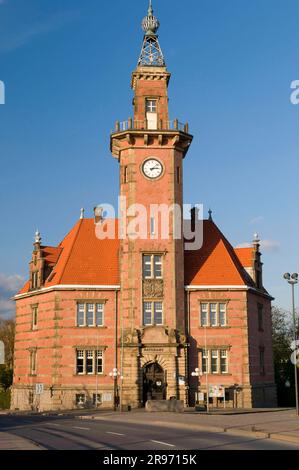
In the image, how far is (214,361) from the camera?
5534 centimetres

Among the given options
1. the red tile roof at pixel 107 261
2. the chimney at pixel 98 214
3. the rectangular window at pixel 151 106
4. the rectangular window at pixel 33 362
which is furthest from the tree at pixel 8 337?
the rectangular window at pixel 151 106

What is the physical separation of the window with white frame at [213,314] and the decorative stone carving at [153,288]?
4.31m

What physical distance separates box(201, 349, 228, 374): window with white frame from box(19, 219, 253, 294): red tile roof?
586cm

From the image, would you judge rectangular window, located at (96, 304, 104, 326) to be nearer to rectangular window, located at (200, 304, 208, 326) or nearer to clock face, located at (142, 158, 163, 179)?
rectangular window, located at (200, 304, 208, 326)

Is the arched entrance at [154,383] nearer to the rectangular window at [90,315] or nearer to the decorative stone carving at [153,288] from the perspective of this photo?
the decorative stone carving at [153,288]

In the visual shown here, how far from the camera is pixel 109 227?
61812 millimetres

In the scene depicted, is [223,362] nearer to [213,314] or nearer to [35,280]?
[213,314]

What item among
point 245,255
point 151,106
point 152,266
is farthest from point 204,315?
point 151,106

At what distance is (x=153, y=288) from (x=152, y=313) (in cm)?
208

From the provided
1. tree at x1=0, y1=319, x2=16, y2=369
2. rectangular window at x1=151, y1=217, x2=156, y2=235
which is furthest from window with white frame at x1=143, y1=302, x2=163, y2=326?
tree at x1=0, y1=319, x2=16, y2=369

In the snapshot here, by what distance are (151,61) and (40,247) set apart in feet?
66.8
